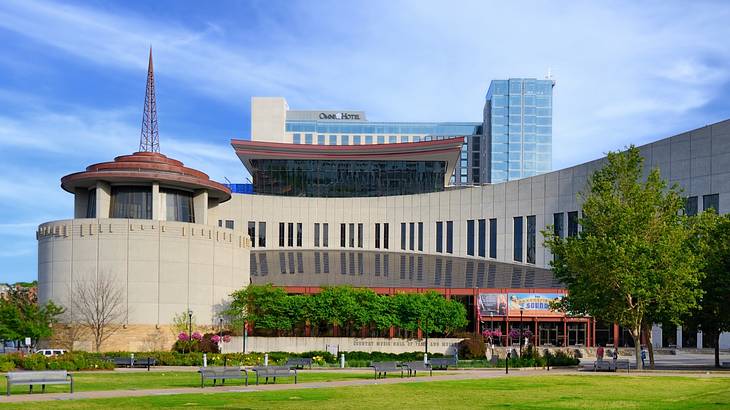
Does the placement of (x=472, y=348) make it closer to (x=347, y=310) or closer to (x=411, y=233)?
(x=347, y=310)

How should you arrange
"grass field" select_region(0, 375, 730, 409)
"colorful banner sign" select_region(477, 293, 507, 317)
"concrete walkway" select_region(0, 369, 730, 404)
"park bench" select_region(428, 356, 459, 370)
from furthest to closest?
"colorful banner sign" select_region(477, 293, 507, 317), "park bench" select_region(428, 356, 459, 370), "concrete walkway" select_region(0, 369, 730, 404), "grass field" select_region(0, 375, 730, 409)

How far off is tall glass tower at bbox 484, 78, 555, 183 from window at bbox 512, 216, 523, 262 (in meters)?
86.3

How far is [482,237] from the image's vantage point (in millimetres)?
100062

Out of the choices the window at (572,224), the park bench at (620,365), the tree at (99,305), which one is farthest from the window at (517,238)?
the tree at (99,305)

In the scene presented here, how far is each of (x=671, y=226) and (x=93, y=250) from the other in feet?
146

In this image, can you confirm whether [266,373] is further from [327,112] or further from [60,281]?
[327,112]

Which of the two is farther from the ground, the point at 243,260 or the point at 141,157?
the point at 141,157

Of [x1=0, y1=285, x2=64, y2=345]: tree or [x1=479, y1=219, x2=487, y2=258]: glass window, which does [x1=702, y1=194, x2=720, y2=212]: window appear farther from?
[x1=0, y1=285, x2=64, y2=345]: tree

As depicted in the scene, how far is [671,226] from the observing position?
52.4 m

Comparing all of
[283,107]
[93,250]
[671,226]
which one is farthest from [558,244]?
[283,107]

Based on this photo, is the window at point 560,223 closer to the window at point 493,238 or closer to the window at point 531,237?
the window at point 531,237

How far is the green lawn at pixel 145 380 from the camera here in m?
34.2

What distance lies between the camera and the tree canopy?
72.0m

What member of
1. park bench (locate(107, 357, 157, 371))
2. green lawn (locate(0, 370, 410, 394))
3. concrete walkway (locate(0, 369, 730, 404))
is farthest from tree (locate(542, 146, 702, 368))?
park bench (locate(107, 357, 157, 371))
